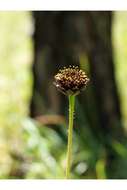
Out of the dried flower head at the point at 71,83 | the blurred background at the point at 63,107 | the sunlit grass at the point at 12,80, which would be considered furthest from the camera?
the sunlit grass at the point at 12,80

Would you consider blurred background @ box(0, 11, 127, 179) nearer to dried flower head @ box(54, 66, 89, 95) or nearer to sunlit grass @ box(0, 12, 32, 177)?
sunlit grass @ box(0, 12, 32, 177)

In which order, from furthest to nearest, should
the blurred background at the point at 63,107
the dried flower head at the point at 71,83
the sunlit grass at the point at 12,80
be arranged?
the sunlit grass at the point at 12,80 → the blurred background at the point at 63,107 → the dried flower head at the point at 71,83

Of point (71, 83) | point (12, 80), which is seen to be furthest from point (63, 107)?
point (71, 83)

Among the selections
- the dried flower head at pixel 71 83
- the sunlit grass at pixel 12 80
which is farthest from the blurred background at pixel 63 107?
the dried flower head at pixel 71 83

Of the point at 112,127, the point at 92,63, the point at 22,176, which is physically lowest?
the point at 22,176

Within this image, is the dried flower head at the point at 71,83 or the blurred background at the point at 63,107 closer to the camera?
the dried flower head at the point at 71,83

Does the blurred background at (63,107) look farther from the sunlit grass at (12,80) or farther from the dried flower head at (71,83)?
the dried flower head at (71,83)

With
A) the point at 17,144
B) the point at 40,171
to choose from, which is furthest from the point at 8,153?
the point at 40,171

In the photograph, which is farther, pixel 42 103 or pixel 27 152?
pixel 42 103
